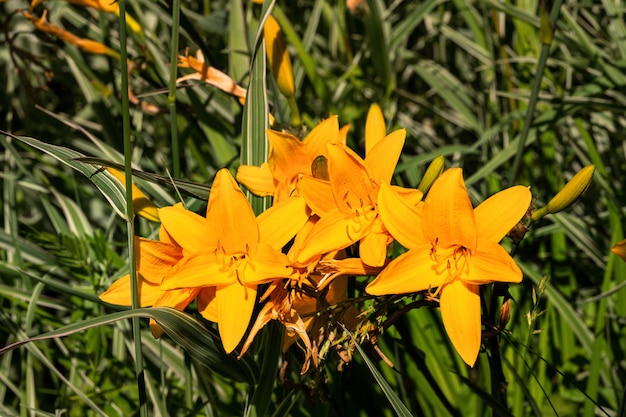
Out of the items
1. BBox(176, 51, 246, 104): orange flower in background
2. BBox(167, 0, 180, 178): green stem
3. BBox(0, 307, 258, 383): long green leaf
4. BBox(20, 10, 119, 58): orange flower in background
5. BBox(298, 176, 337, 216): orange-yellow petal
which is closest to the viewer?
BBox(0, 307, 258, 383): long green leaf

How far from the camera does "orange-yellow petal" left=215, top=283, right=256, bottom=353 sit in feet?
2.84

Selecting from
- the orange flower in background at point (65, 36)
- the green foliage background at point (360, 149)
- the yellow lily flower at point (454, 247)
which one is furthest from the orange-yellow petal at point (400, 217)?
the orange flower in background at point (65, 36)

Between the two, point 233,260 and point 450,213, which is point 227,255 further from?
point 450,213

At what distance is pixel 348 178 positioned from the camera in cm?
92

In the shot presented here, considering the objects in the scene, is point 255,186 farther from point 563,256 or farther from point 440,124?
point 440,124

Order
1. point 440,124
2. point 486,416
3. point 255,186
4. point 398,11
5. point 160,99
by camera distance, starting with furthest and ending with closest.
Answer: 1. point 398,11
2. point 440,124
3. point 160,99
4. point 486,416
5. point 255,186

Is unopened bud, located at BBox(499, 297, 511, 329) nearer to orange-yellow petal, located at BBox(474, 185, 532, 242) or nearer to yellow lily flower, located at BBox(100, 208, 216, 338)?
orange-yellow petal, located at BBox(474, 185, 532, 242)

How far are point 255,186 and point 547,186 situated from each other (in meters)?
0.90

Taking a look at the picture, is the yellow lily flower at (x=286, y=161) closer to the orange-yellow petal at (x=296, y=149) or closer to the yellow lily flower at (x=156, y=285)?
the orange-yellow petal at (x=296, y=149)

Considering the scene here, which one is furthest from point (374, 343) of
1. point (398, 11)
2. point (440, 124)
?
point (398, 11)

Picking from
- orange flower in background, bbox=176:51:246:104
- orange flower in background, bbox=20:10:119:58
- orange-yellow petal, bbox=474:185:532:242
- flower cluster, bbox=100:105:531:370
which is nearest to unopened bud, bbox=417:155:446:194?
flower cluster, bbox=100:105:531:370

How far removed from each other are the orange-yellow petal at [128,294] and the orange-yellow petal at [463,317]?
0.37 m

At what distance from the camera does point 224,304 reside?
34.9 inches

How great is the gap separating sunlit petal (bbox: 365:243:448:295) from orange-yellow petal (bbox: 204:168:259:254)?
164mm
